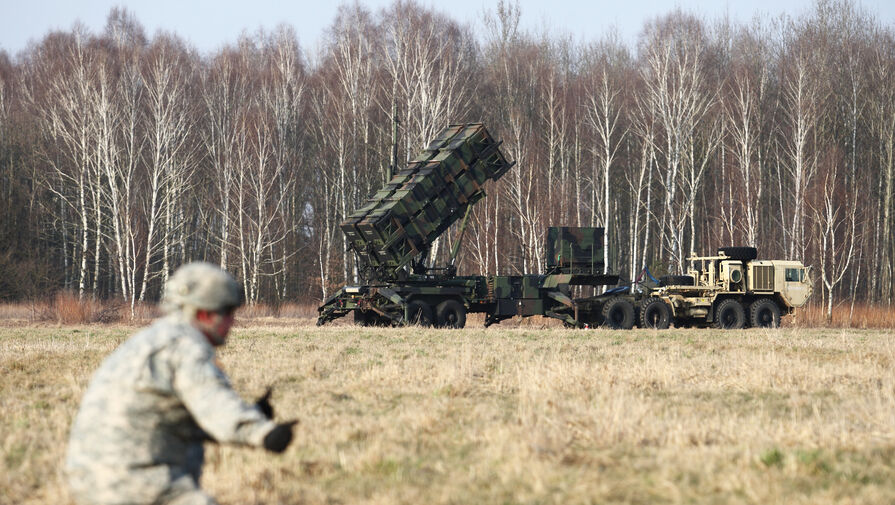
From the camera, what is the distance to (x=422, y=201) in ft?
77.4

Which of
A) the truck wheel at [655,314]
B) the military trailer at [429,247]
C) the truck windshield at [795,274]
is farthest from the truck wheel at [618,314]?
the truck windshield at [795,274]

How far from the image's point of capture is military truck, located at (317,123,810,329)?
23656mm

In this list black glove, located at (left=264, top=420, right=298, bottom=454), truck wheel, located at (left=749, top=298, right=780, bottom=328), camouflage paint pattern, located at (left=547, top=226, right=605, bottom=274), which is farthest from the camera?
truck wheel, located at (left=749, top=298, right=780, bottom=328)

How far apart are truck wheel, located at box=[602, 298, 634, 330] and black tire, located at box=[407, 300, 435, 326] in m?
4.73

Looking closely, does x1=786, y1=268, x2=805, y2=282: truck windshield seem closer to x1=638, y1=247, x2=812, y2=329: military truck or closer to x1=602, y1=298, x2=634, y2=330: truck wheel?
x1=638, y1=247, x2=812, y2=329: military truck

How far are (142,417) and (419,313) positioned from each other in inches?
789

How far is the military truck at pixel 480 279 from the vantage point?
23.7m

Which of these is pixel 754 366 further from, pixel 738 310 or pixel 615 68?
pixel 615 68

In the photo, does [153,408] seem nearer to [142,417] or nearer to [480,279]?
[142,417]

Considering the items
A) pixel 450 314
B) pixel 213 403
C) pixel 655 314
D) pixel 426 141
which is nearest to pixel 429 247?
pixel 450 314

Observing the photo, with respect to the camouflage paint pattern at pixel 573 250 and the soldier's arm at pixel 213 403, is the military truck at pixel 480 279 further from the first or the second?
the soldier's arm at pixel 213 403

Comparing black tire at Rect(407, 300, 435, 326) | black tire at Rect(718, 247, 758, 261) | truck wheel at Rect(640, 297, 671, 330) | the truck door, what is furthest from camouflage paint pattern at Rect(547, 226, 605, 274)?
the truck door

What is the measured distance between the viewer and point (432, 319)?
24.0 metres

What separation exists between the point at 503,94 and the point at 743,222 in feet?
46.9
